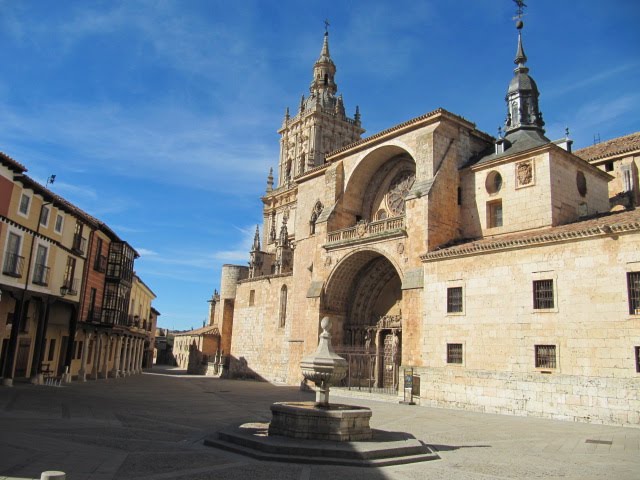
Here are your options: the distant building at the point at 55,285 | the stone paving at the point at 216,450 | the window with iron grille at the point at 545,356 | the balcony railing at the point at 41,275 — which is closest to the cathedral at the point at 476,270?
the window with iron grille at the point at 545,356

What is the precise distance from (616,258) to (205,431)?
1221 cm

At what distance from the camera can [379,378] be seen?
83.1 feet

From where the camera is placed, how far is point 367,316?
27422mm

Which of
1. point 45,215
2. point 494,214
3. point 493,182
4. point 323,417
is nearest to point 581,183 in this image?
point 493,182

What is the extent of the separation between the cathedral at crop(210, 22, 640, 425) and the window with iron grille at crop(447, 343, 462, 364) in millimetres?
82

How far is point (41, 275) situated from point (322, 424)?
16.1m

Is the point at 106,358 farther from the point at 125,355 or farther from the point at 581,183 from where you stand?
the point at 581,183

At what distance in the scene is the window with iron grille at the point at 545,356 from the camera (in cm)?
1647

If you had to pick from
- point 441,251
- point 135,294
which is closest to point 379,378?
point 441,251

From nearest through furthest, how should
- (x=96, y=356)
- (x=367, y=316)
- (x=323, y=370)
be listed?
(x=323, y=370) < (x=367, y=316) < (x=96, y=356)

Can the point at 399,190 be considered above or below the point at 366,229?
above

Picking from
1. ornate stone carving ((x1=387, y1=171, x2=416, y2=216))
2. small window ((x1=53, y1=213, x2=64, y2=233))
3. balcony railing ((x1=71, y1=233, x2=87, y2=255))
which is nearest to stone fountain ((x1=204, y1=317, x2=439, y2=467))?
small window ((x1=53, y1=213, x2=64, y2=233))

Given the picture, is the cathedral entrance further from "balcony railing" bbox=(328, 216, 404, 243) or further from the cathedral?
"balcony railing" bbox=(328, 216, 404, 243)

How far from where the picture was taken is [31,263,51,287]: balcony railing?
67.8 feet
